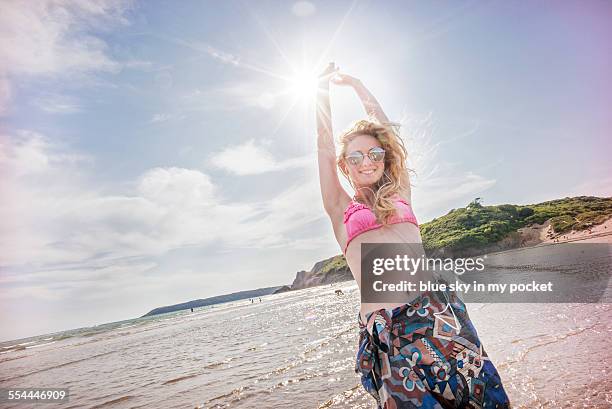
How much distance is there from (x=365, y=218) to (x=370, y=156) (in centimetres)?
52

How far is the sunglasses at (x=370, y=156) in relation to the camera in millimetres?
2654

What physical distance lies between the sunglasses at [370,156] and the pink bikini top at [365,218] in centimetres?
33

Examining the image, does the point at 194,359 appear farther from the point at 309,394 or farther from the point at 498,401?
the point at 498,401

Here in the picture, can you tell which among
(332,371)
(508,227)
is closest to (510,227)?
(508,227)

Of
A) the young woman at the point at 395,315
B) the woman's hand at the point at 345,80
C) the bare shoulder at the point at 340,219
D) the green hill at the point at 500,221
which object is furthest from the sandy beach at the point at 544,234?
the bare shoulder at the point at 340,219

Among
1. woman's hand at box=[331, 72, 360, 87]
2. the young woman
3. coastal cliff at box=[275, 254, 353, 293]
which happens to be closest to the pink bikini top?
the young woman

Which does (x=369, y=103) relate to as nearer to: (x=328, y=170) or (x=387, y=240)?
(x=328, y=170)

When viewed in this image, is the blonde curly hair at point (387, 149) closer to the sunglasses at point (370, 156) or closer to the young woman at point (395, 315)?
the young woman at point (395, 315)

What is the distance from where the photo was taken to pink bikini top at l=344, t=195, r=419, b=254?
2.44 m

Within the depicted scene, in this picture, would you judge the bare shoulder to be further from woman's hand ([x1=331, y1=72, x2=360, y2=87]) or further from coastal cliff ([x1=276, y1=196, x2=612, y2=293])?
coastal cliff ([x1=276, y1=196, x2=612, y2=293])

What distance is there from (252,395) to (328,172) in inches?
263

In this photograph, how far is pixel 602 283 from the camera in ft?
38.7

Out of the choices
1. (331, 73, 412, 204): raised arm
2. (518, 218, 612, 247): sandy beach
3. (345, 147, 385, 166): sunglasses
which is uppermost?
(331, 73, 412, 204): raised arm

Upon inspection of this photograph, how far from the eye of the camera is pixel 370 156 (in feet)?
8.75
